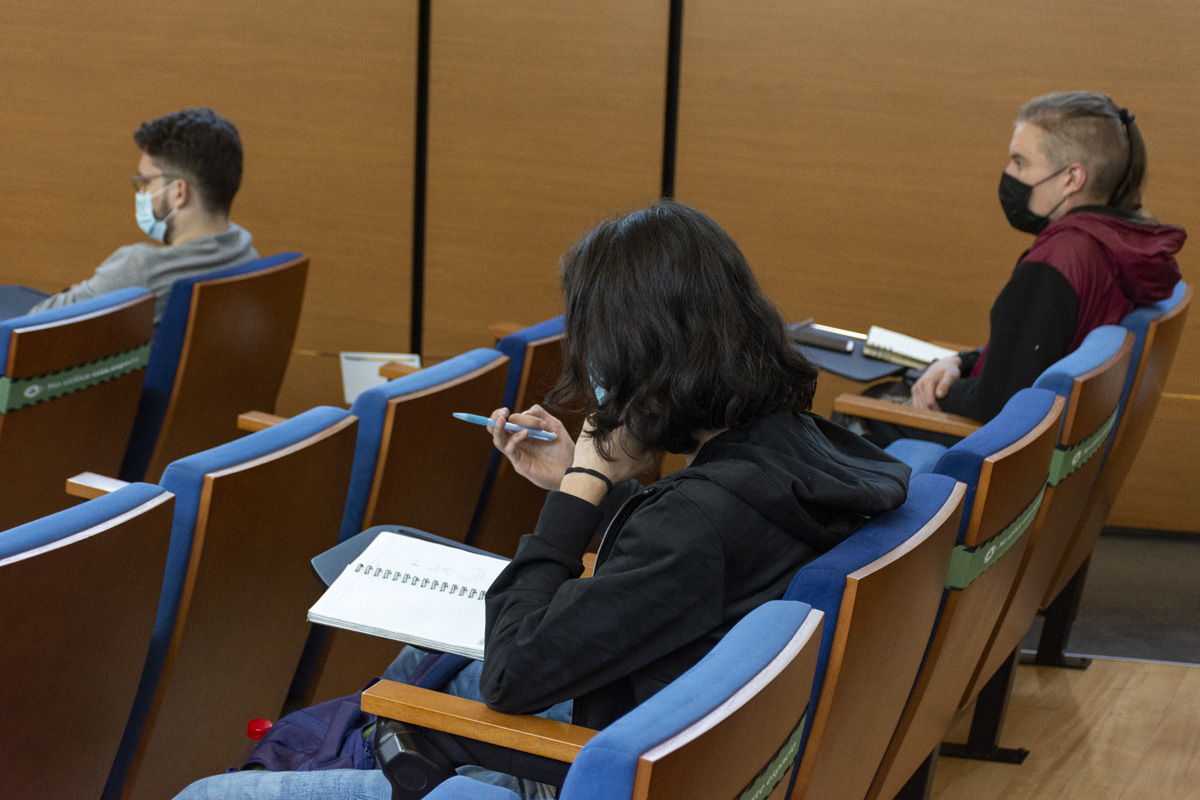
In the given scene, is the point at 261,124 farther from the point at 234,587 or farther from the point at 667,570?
the point at 667,570

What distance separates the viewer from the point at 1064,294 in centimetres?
199

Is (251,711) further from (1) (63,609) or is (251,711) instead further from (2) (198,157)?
(2) (198,157)

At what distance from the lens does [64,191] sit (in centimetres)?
361

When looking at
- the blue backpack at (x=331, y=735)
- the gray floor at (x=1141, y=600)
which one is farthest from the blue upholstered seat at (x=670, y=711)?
the gray floor at (x=1141, y=600)

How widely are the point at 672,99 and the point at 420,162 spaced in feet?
2.68

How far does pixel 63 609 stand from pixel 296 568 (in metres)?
0.41

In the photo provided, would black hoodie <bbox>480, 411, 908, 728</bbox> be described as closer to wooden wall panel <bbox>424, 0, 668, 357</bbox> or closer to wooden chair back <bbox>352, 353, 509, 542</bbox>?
wooden chair back <bbox>352, 353, 509, 542</bbox>

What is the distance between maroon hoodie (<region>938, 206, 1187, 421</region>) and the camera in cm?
199

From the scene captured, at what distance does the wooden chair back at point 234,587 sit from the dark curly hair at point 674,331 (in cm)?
47

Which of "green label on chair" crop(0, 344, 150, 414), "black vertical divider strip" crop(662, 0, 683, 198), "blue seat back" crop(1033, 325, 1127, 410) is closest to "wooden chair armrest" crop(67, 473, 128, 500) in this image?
"green label on chair" crop(0, 344, 150, 414)

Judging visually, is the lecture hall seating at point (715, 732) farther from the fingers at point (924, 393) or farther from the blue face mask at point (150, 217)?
the blue face mask at point (150, 217)

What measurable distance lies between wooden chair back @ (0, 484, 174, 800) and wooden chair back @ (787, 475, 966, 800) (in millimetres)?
680

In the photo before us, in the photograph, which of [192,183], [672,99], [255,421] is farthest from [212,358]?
[672,99]

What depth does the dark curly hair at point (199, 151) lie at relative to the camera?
2602mm
